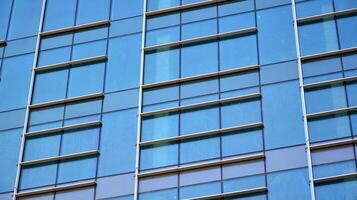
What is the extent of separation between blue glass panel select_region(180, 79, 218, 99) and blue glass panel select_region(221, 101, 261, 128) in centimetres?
113

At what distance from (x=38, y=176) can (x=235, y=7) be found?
37.2 feet

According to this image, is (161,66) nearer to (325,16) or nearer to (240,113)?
(240,113)

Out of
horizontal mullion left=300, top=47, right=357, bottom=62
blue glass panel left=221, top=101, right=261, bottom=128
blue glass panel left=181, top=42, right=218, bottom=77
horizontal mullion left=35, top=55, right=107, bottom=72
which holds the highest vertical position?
horizontal mullion left=35, top=55, right=107, bottom=72

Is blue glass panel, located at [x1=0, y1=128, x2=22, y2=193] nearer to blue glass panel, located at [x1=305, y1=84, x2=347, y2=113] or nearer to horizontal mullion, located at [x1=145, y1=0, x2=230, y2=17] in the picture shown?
horizontal mullion, located at [x1=145, y1=0, x2=230, y2=17]

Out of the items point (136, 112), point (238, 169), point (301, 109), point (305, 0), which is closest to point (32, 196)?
point (136, 112)

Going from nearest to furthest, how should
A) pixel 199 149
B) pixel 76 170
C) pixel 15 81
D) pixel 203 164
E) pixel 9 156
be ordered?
pixel 203 164 → pixel 199 149 → pixel 76 170 → pixel 9 156 → pixel 15 81

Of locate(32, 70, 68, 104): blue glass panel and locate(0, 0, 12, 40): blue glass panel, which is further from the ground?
locate(0, 0, 12, 40): blue glass panel

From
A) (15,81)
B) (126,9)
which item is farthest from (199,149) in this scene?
(15,81)

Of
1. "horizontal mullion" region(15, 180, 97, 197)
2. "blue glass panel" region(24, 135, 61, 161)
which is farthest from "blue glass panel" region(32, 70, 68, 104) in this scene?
"horizontal mullion" region(15, 180, 97, 197)

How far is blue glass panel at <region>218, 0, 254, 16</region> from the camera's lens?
129 feet

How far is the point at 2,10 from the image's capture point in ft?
142

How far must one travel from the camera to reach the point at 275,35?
3803 cm

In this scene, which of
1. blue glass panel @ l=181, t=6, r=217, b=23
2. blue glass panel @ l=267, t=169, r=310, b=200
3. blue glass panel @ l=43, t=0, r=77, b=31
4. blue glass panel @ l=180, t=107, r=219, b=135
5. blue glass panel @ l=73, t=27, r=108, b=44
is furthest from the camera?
blue glass panel @ l=43, t=0, r=77, b=31

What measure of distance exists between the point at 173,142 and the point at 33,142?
20.7 feet
